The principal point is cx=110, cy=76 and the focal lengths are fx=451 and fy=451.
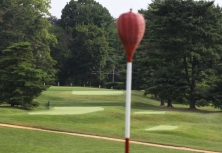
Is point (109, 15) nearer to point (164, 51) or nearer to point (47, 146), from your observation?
point (164, 51)

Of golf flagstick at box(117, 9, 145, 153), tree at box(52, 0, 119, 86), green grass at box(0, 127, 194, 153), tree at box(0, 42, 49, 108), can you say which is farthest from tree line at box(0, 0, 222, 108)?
golf flagstick at box(117, 9, 145, 153)

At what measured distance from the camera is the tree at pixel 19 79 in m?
29.3

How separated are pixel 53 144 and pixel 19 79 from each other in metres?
13.5

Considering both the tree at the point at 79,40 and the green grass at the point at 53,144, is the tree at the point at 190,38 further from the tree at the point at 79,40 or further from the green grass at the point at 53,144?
the tree at the point at 79,40

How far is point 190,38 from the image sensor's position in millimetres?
36031

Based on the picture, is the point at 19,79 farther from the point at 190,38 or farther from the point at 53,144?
the point at 190,38

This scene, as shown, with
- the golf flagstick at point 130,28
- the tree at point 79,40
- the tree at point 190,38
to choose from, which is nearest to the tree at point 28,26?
the tree at point 79,40

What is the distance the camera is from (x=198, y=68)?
3647 centimetres

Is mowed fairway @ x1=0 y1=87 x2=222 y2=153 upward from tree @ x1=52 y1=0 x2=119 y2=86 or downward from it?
downward

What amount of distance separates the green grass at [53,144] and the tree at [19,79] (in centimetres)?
1060

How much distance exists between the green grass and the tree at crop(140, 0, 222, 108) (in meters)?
18.8

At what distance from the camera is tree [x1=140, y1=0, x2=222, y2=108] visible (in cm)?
3534

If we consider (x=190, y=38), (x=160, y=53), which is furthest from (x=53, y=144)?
(x=190, y=38)

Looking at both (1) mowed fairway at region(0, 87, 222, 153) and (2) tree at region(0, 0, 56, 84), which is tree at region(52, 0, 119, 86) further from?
(1) mowed fairway at region(0, 87, 222, 153)
